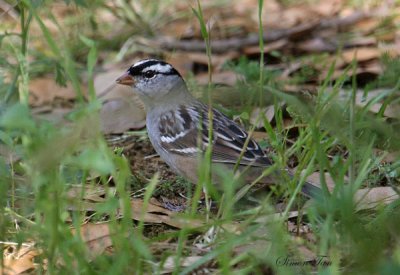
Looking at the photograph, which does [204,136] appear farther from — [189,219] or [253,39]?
[253,39]

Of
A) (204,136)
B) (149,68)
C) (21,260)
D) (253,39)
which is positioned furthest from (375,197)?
(253,39)

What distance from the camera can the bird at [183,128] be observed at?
146 inches

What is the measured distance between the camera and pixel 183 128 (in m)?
4.05

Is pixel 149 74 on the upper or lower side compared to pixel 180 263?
upper

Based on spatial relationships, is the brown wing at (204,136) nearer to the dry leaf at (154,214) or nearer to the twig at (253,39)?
the dry leaf at (154,214)

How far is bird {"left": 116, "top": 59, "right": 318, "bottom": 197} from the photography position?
12.1 feet

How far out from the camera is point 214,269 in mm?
2766

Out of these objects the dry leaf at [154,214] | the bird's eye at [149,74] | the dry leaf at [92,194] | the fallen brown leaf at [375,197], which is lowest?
the dry leaf at [154,214]

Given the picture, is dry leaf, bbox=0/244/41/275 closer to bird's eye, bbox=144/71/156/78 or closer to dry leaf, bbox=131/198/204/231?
dry leaf, bbox=131/198/204/231

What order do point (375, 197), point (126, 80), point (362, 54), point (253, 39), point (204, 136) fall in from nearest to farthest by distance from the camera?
1. point (375, 197)
2. point (204, 136)
3. point (126, 80)
4. point (362, 54)
5. point (253, 39)

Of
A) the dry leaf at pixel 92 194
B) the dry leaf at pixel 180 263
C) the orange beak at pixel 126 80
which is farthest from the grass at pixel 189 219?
the orange beak at pixel 126 80

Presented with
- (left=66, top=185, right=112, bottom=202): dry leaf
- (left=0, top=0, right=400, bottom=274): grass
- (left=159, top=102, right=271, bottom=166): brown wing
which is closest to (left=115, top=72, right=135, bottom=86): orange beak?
(left=159, top=102, right=271, bottom=166): brown wing

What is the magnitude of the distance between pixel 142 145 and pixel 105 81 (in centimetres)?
100

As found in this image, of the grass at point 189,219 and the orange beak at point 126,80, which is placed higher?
the orange beak at point 126,80
